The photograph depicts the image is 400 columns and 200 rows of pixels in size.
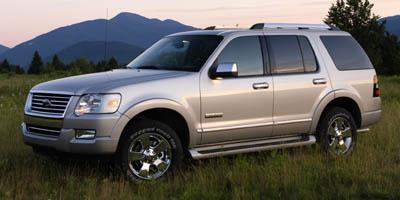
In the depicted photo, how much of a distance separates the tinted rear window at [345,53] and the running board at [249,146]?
1.22m

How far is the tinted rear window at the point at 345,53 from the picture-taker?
8.29 m

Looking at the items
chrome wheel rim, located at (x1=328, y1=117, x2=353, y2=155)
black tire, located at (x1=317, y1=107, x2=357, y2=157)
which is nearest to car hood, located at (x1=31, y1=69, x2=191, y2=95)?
black tire, located at (x1=317, y1=107, x2=357, y2=157)

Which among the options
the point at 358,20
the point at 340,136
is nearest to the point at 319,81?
the point at 340,136

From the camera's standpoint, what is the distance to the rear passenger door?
24.5ft

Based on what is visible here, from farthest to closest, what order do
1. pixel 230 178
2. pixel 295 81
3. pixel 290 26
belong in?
pixel 290 26
pixel 295 81
pixel 230 178

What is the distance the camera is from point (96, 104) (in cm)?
603

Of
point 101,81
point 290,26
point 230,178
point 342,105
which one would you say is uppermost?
point 290,26

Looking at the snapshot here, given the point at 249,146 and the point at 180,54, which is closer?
the point at 249,146

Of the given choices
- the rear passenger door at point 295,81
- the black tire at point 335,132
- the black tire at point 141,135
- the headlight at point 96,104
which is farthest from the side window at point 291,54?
the headlight at point 96,104

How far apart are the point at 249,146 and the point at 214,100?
2.76 feet

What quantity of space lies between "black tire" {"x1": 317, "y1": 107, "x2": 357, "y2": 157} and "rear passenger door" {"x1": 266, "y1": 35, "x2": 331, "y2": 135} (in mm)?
311

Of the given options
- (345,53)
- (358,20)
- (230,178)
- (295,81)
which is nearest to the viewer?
(230,178)

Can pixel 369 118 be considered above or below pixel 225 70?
below

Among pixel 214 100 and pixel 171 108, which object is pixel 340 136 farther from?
pixel 171 108
